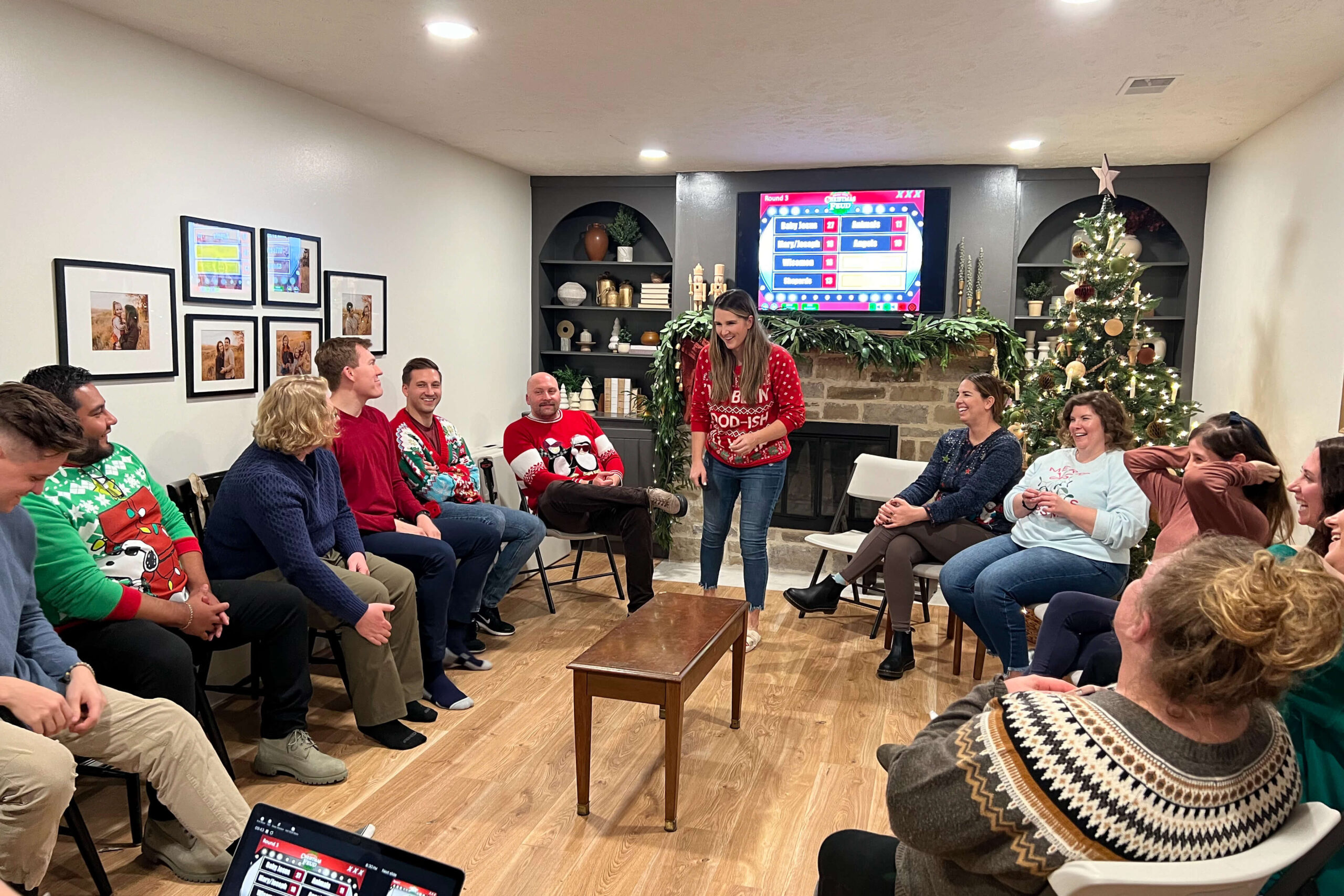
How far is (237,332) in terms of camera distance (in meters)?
3.64

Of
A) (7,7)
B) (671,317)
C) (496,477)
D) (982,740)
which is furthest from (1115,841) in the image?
(671,317)

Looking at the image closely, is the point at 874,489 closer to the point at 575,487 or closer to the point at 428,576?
the point at 575,487

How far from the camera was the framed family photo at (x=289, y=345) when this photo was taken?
382 centimetres

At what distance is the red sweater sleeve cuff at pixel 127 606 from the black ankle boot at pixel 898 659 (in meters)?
2.66

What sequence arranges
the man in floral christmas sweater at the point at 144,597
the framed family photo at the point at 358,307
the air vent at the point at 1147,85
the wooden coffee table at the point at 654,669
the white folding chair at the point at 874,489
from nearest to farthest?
the man in floral christmas sweater at the point at 144,597 → the wooden coffee table at the point at 654,669 → the air vent at the point at 1147,85 → the framed family photo at the point at 358,307 → the white folding chair at the point at 874,489

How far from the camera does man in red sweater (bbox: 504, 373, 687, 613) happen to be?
4.34 m

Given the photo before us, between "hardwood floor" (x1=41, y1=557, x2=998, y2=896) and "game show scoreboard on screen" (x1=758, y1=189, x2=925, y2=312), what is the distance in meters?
2.30

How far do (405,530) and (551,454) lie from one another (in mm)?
1083

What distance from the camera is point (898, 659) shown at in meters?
3.80

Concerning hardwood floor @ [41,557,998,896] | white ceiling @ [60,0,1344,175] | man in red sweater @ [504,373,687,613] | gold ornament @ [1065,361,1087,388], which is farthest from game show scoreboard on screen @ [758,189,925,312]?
hardwood floor @ [41,557,998,896]

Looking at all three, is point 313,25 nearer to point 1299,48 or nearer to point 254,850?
point 254,850

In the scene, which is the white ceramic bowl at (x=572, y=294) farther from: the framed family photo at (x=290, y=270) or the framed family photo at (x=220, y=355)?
Answer: the framed family photo at (x=220, y=355)

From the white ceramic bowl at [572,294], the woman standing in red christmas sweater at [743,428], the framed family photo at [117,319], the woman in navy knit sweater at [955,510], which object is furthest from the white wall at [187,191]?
the woman in navy knit sweater at [955,510]

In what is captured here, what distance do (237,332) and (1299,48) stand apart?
12.8 ft
